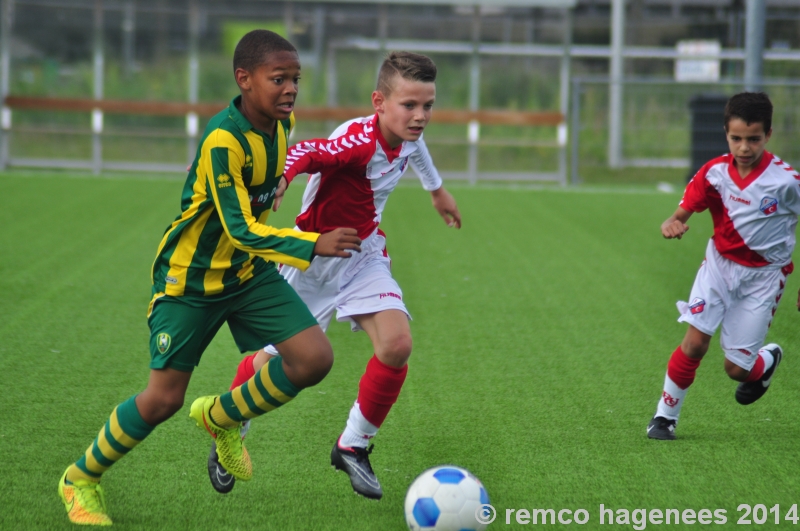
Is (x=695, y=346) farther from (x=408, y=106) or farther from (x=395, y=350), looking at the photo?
(x=408, y=106)

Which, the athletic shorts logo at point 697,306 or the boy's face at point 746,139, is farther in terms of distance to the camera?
the athletic shorts logo at point 697,306

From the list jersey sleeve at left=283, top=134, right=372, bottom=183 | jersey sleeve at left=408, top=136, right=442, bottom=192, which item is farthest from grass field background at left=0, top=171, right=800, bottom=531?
jersey sleeve at left=283, top=134, right=372, bottom=183

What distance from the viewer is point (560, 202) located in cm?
1306

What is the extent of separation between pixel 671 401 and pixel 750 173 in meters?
1.06

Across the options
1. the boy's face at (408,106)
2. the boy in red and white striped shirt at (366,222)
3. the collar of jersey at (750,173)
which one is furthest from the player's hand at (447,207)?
the collar of jersey at (750,173)

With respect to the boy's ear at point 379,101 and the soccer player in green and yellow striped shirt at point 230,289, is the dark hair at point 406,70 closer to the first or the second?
the boy's ear at point 379,101

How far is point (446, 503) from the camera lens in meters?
3.03

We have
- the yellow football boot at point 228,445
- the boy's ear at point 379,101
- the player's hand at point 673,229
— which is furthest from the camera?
the player's hand at point 673,229

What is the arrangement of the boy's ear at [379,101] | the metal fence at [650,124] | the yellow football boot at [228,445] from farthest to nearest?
the metal fence at [650,124]
the boy's ear at [379,101]
the yellow football boot at [228,445]

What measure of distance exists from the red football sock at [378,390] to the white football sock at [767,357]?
1.81 meters

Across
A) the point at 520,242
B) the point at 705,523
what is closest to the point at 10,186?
the point at 520,242

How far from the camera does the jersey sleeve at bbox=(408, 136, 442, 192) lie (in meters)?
4.24

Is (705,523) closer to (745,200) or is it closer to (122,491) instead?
(745,200)

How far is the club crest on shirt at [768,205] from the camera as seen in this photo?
4.07m
